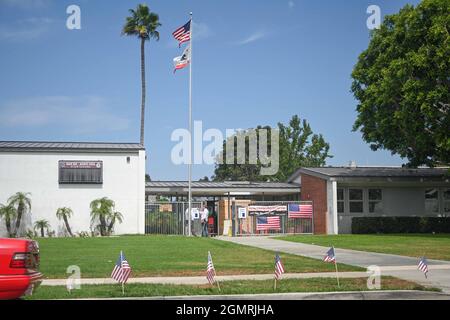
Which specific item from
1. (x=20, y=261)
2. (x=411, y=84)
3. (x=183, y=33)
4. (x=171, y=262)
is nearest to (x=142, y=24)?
(x=183, y=33)

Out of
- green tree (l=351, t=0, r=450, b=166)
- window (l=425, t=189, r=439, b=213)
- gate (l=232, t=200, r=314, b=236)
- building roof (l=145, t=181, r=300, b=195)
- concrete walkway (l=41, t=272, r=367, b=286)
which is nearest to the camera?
concrete walkway (l=41, t=272, r=367, b=286)

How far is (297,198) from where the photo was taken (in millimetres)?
43500

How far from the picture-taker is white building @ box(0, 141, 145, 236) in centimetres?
3591

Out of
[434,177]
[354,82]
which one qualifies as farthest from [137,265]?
[434,177]

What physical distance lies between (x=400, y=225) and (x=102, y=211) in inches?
737

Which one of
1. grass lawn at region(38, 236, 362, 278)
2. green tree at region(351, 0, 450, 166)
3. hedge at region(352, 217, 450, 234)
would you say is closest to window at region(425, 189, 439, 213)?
hedge at region(352, 217, 450, 234)

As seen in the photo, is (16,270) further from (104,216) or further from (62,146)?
(62,146)

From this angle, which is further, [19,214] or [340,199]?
[340,199]

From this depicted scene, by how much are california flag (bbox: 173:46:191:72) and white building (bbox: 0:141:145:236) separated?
226 inches

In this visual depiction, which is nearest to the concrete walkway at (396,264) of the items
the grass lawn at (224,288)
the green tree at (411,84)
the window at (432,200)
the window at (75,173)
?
the grass lawn at (224,288)

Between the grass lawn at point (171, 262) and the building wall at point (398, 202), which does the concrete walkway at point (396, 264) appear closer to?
the grass lawn at point (171, 262)

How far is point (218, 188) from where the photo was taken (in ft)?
136

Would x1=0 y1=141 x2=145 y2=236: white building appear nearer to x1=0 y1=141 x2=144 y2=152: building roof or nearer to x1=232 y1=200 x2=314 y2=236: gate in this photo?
x1=0 y1=141 x2=144 y2=152: building roof

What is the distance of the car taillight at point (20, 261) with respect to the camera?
880cm
